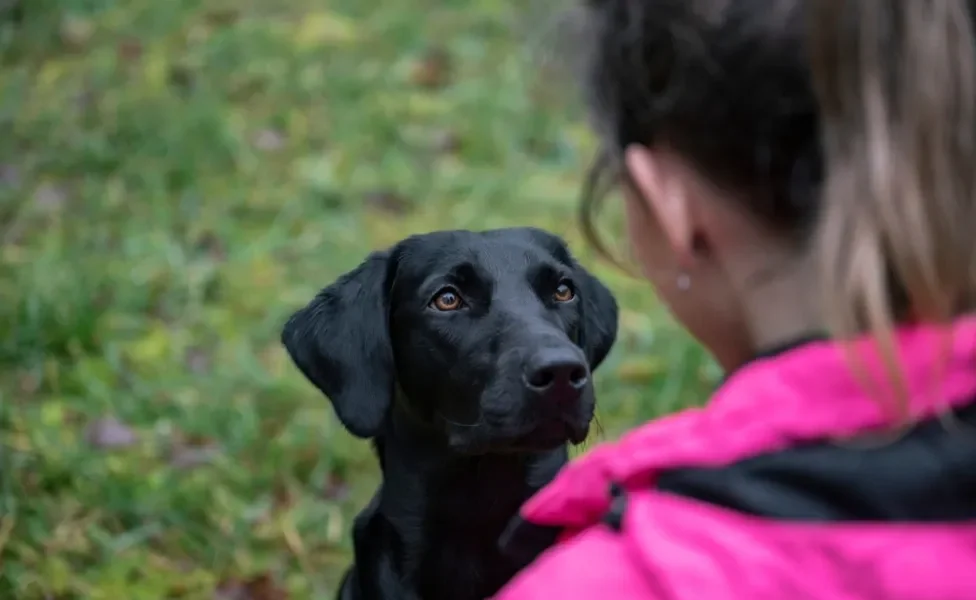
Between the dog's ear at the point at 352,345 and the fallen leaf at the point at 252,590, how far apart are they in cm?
114

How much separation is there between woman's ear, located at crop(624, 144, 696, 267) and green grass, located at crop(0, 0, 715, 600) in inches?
16.8

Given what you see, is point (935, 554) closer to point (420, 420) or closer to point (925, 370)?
point (925, 370)

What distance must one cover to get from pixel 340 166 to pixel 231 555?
9.22ft

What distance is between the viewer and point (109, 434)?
4.06 metres

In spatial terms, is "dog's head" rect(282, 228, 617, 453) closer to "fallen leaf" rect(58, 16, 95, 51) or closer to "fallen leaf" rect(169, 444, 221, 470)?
"fallen leaf" rect(169, 444, 221, 470)

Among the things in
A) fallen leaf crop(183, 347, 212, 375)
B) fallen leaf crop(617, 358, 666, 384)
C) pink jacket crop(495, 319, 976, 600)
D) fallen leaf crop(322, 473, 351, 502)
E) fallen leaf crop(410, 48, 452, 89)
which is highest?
pink jacket crop(495, 319, 976, 600)

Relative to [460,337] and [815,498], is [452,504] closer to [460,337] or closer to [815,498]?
[460,337]

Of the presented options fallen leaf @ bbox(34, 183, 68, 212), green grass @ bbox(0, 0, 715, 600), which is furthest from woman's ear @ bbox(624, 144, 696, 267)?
fallen leaf @ bbox(34, 183, 68, 212)

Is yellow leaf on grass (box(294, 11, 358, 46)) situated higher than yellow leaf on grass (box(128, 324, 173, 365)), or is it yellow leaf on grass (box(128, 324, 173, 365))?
yellow leaf on grass (box(294, 11, 358, 46))

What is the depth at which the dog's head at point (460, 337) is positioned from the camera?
2.25m

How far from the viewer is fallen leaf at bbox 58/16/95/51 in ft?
22.1

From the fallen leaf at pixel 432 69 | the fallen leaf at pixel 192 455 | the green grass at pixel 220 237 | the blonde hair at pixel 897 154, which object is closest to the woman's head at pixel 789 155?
the blonde hair at pixel 897 154

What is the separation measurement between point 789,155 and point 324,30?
6183mm

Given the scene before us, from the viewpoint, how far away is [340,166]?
597 centimetres
